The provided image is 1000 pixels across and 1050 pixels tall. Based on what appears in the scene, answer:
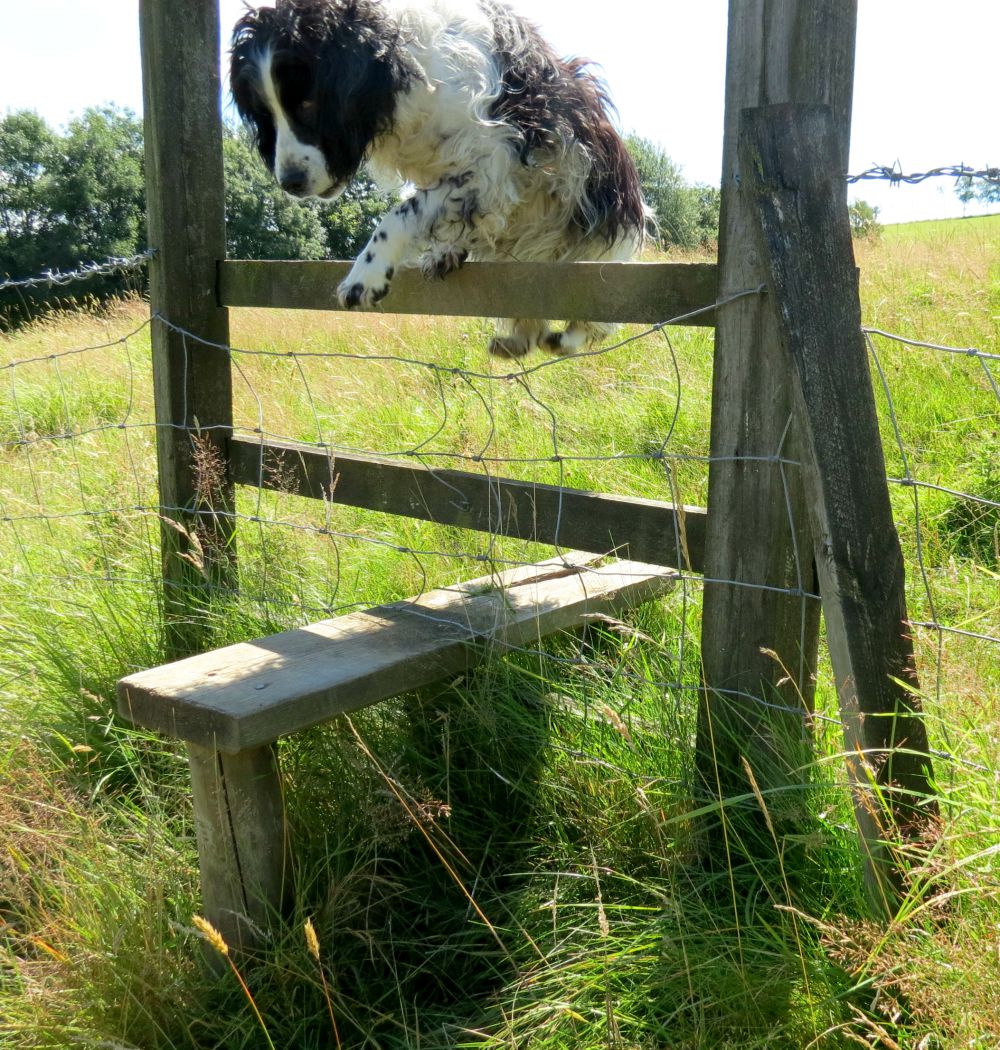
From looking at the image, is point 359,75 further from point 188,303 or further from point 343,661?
point 343,661

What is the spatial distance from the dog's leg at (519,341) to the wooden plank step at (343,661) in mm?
1093

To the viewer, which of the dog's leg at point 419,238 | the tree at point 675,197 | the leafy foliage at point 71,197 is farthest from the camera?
the leafy foliage at point 71,197

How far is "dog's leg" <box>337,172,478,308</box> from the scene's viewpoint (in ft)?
9.58

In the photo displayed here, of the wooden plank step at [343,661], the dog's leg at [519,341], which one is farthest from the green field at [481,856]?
the dog's leg at [519,341]

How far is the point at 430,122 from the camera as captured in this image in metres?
3.29

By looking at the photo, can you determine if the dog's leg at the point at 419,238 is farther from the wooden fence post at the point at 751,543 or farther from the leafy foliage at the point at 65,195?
the leafy foliage at the point at 65,195

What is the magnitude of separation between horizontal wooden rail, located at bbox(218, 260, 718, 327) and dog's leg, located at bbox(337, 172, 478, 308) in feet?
0.16

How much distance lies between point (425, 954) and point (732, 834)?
711mm

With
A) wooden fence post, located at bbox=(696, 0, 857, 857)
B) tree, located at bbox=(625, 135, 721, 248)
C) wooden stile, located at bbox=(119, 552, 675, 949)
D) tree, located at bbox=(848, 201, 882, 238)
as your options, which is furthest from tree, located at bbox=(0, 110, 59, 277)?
wooden fence post, located at bbox=(696, 0, 857, 857)

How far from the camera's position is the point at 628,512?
246 cm

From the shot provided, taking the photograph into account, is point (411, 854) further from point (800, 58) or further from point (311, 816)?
point (800, 58)

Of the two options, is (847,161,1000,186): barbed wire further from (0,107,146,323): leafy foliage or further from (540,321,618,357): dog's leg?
(0,107,146,323): leafy foliage

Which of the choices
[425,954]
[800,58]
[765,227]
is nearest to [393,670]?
[425,954]

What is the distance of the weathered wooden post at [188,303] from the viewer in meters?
3.21
